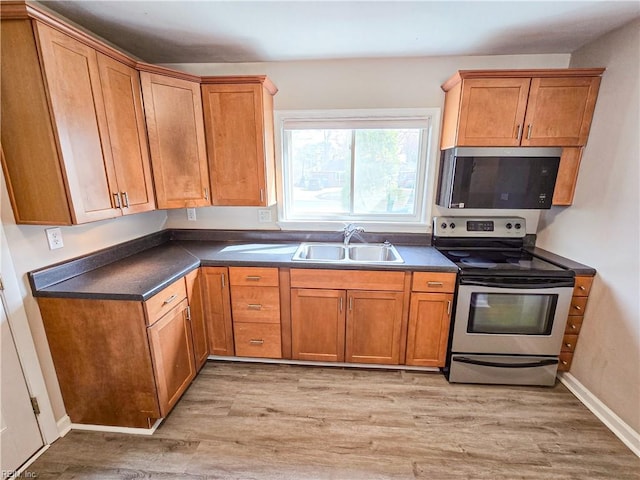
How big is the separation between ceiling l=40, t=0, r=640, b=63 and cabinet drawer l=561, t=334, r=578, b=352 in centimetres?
202

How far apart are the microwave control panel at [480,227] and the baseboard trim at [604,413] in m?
1.11

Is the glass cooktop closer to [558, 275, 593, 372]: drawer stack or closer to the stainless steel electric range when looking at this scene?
the stainless steel electric range

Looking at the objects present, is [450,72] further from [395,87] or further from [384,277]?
[384,277]

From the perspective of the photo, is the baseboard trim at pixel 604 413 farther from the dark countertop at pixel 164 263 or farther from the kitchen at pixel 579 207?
the dark countertop at pixel 164 263

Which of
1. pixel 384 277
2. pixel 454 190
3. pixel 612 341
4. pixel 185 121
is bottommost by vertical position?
pixel 612 341

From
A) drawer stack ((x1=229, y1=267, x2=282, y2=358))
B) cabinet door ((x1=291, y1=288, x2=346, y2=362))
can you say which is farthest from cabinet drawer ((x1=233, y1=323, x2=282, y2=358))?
cabinet door ((x1=291, y1=288, x2=346, y2=362))

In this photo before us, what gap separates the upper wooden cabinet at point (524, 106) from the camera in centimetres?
187

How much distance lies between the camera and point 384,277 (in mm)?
1983

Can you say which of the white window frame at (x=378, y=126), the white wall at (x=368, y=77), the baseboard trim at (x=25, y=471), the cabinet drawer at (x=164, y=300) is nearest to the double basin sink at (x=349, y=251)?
the white window frame at (x=378, y=126)

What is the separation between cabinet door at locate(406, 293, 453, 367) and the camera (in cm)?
199

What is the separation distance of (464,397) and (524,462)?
46 cm

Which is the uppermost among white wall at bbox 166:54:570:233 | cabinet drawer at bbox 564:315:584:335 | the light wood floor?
white wall at bbox 166:54:570:233

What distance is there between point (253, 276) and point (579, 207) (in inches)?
95.2

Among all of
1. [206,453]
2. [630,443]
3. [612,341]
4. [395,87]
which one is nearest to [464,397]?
[630,443]
